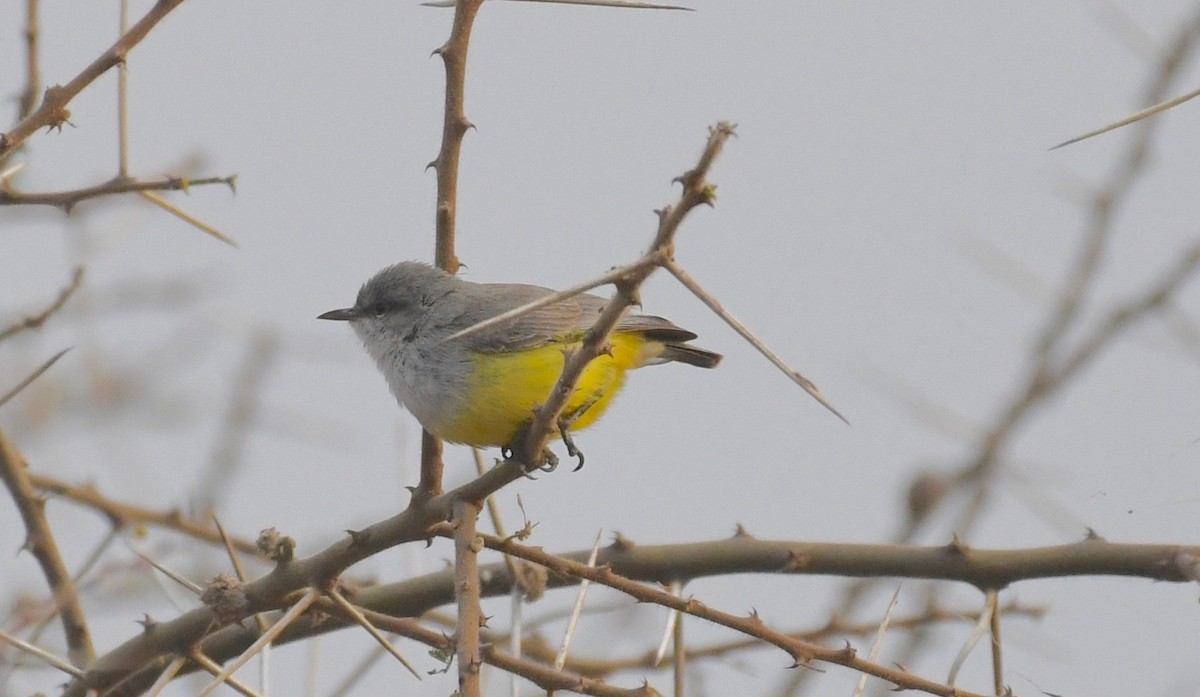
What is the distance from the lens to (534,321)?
5.35 m

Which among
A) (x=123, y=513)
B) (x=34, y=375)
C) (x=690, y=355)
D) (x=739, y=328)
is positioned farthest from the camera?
(x=690, y=355)

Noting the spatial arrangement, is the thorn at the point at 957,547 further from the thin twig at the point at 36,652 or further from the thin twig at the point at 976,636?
the thin twig at the point at 36,652

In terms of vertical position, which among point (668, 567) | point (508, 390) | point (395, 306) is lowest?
point (668, 567)

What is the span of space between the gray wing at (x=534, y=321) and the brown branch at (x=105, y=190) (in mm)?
1403

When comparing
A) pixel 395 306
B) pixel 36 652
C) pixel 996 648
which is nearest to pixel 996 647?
pixel 996 648

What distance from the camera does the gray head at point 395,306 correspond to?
5938 millimetres

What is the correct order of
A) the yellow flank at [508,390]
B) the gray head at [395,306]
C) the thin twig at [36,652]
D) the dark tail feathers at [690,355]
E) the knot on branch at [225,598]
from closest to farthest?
the thin twig at [36,652] < the knot on branch at [225,598] < the yellow flank at [508,390] < the gray head at [395,306] < the dark tail feathers at [690,355]

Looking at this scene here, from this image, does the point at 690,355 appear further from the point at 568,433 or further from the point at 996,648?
the point at 996,648

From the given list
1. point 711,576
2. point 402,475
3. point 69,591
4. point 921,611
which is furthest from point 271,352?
point 921,611

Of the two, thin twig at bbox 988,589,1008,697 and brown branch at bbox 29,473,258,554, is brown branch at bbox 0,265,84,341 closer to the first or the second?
brown branch at bbox 29,473,258,554

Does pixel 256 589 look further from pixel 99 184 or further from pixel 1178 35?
pixel 1178 35

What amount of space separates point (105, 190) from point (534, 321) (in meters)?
2.05

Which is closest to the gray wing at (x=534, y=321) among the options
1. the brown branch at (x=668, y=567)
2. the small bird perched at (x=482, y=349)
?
the small bird perched at (x=482, y=349)

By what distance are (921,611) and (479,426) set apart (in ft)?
5.39
